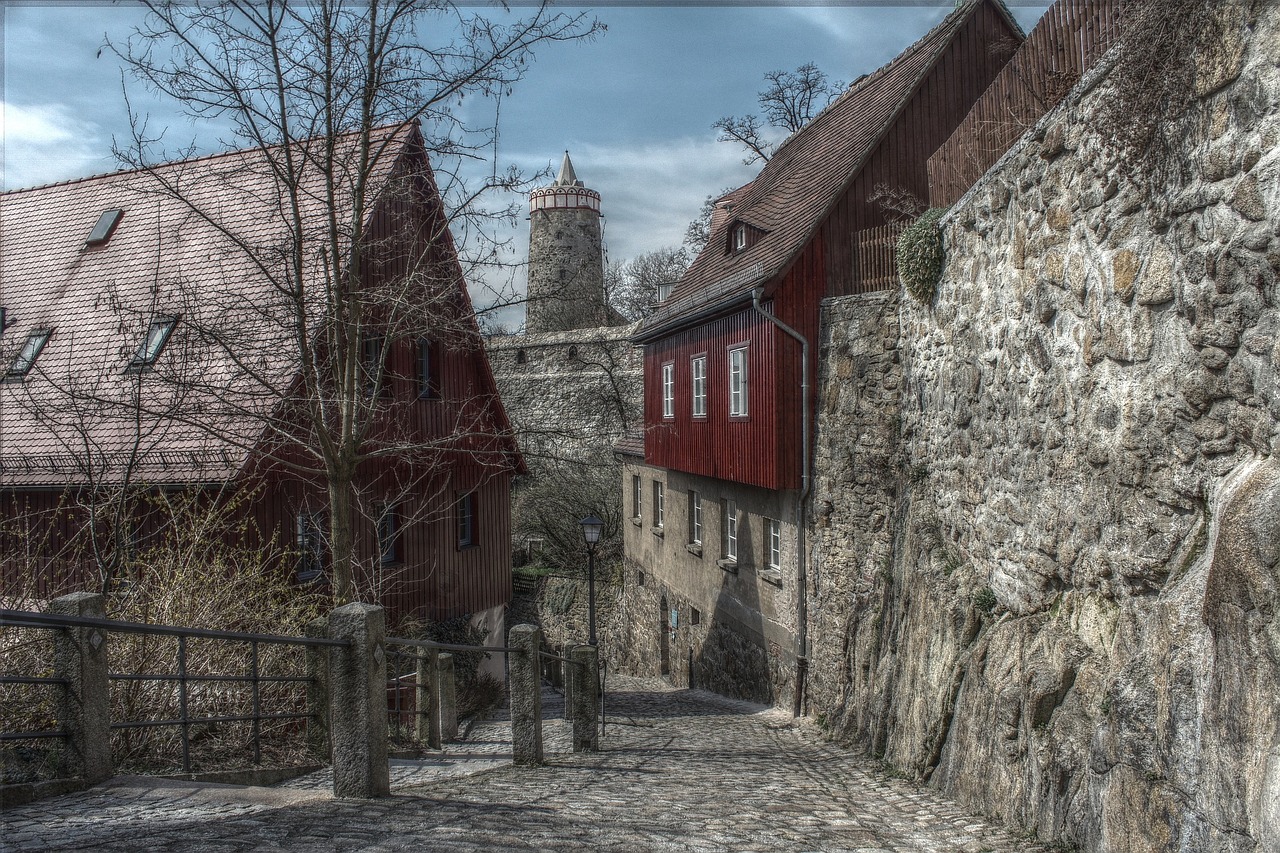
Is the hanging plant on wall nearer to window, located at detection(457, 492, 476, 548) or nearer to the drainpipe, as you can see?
the drainpipe

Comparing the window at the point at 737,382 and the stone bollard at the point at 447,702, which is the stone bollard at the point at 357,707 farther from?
the window at the point at 737,382

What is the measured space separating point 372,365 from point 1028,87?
23.9ft

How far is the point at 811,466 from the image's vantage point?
1217 cm

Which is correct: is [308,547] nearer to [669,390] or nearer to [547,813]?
[547,813]

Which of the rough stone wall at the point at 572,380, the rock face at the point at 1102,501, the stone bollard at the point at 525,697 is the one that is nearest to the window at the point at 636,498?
the rough stone wall at the point at 572,380

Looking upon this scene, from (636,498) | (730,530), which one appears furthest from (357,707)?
(636,498)

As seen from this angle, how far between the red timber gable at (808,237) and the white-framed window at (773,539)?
765 millimetres

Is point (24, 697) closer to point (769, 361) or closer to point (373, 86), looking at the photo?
point (373, 86)

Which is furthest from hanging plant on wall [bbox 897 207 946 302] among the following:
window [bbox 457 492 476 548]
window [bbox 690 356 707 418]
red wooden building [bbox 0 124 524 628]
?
window [bbox 457 492 476 548]

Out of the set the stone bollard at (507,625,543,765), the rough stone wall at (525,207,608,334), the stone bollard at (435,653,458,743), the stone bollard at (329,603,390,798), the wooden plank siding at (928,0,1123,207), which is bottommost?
the stone bollard at (435,653,458,743)

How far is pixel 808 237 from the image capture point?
12758 millimetres

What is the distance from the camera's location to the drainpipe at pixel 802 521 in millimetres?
12062

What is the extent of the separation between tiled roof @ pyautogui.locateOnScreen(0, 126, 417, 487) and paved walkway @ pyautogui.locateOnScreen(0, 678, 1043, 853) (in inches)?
163

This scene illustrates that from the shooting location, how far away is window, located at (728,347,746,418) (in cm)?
1361
